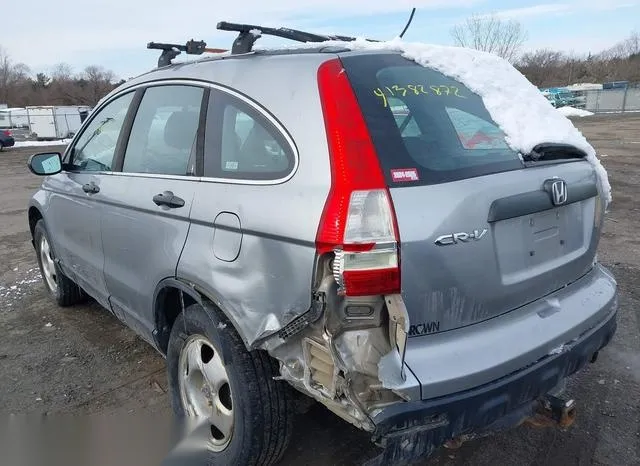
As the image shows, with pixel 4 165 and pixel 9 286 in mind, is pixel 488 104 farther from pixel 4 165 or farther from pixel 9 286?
pixel 4 165

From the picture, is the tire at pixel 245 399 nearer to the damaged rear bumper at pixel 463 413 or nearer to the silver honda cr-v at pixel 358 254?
the silver honda cr-v at pixel 358 254

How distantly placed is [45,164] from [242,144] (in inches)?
81.4

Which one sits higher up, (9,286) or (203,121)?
(203,121)

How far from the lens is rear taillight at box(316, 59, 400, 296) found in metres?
1.95

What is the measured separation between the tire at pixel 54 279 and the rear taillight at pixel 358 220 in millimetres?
3450

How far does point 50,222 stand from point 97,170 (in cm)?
110

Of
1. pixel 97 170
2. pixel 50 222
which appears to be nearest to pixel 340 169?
pixel 97 170

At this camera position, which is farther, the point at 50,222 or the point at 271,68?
the point at 50,222

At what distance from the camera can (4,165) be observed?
1942 centimetres

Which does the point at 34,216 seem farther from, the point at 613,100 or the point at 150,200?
the point at 613,100

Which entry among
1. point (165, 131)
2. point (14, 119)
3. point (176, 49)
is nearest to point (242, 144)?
point (165, 131)

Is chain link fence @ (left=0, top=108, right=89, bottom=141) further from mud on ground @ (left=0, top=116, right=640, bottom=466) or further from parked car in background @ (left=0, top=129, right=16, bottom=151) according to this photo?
mud on ground @ (left=0, top=116, right=640, bottom=466)

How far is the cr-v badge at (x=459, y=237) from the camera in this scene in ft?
6.68

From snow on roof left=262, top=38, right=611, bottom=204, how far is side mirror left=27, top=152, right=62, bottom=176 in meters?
2.22
